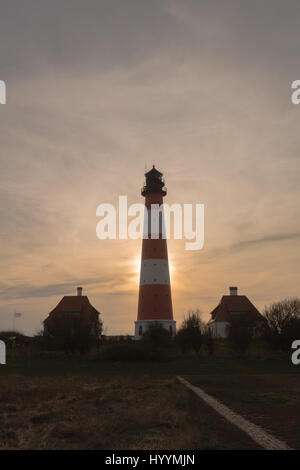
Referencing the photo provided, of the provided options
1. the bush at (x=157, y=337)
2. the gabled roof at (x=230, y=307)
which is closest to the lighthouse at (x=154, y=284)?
the bush at (x=157, y=337)

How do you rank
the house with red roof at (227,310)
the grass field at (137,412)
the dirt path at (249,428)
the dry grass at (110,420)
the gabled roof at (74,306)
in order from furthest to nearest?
the gabled roof at (74,306), the house with red roof at (227,310), the grass field at (137,412), the dry grass at (110,420), the dirt path at (249,428)

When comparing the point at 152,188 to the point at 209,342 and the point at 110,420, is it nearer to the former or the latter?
the point at 209,342

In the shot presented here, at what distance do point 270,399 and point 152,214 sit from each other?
1503 inches

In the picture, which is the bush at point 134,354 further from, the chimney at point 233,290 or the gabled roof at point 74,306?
the chimney at point 233,290

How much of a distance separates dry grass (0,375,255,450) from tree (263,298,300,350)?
26.3 meters

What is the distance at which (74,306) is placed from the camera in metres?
69.8

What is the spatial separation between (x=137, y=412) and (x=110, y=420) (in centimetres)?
160

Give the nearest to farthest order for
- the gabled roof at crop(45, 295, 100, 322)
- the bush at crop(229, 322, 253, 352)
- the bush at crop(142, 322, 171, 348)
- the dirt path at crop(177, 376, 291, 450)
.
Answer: the dirt path at crop(177, 376, 291, 450) → the bush at crop(229, 322, 253, 352) → the bush at crop(142, 322, 171, 348) → the gabled roof at crop(45, 295, 100, 322)

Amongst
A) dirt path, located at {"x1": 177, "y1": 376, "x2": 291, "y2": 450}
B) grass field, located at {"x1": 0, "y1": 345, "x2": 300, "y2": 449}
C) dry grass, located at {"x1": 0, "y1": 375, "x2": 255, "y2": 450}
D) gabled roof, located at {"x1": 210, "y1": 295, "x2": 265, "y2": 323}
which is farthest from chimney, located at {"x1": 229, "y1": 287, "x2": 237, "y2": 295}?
dirt path, located at {"x1": 177, "y1": 376, "x2": 291, "y2": 450}

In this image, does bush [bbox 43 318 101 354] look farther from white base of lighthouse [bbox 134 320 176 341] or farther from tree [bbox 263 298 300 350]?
tree [bbox 263 298 300 350]

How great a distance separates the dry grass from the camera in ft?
35.4

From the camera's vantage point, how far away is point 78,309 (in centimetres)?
6925

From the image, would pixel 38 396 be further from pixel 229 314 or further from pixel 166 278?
pixel 229 314

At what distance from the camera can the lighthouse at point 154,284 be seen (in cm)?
5331
